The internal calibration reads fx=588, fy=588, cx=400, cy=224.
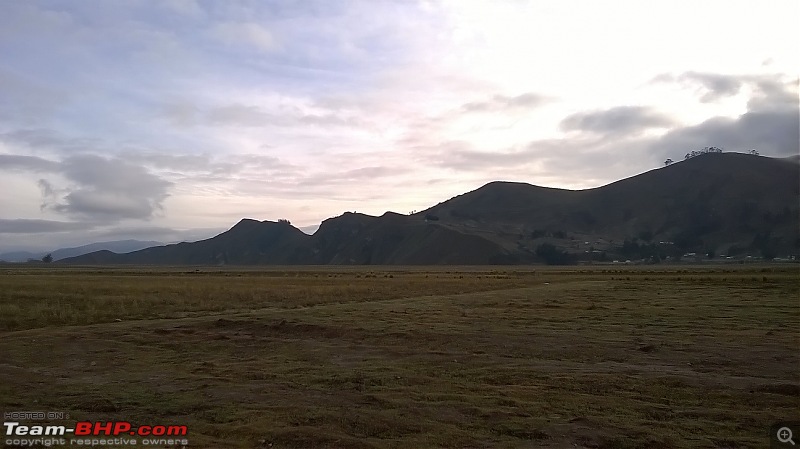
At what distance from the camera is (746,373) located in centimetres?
1456

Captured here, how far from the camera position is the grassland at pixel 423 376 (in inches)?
389

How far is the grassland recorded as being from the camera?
32.4 feet

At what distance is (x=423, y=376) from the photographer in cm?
1442

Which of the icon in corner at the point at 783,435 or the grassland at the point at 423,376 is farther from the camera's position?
the grassland at the point at 423,376

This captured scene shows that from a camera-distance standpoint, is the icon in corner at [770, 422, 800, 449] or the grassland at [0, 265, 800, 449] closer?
the icon in corner at [770, 422, 800, 449]

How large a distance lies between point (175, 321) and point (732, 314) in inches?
1043

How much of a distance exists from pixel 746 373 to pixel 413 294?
35118 millimetres

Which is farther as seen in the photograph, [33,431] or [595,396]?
[595,396]

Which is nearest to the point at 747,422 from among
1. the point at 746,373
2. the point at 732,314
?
the point at 746,373

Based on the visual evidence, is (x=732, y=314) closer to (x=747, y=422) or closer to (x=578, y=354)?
(x=578, y=354)

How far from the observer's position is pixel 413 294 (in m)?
48.8

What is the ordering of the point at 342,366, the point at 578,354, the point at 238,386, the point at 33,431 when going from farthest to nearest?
the point at 578,354 < the point at 342,366 < the point at 238,386 < the point at 33,431

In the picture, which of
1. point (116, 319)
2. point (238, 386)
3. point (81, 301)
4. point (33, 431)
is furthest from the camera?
point (81, 301)

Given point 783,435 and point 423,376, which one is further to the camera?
point 423,376
